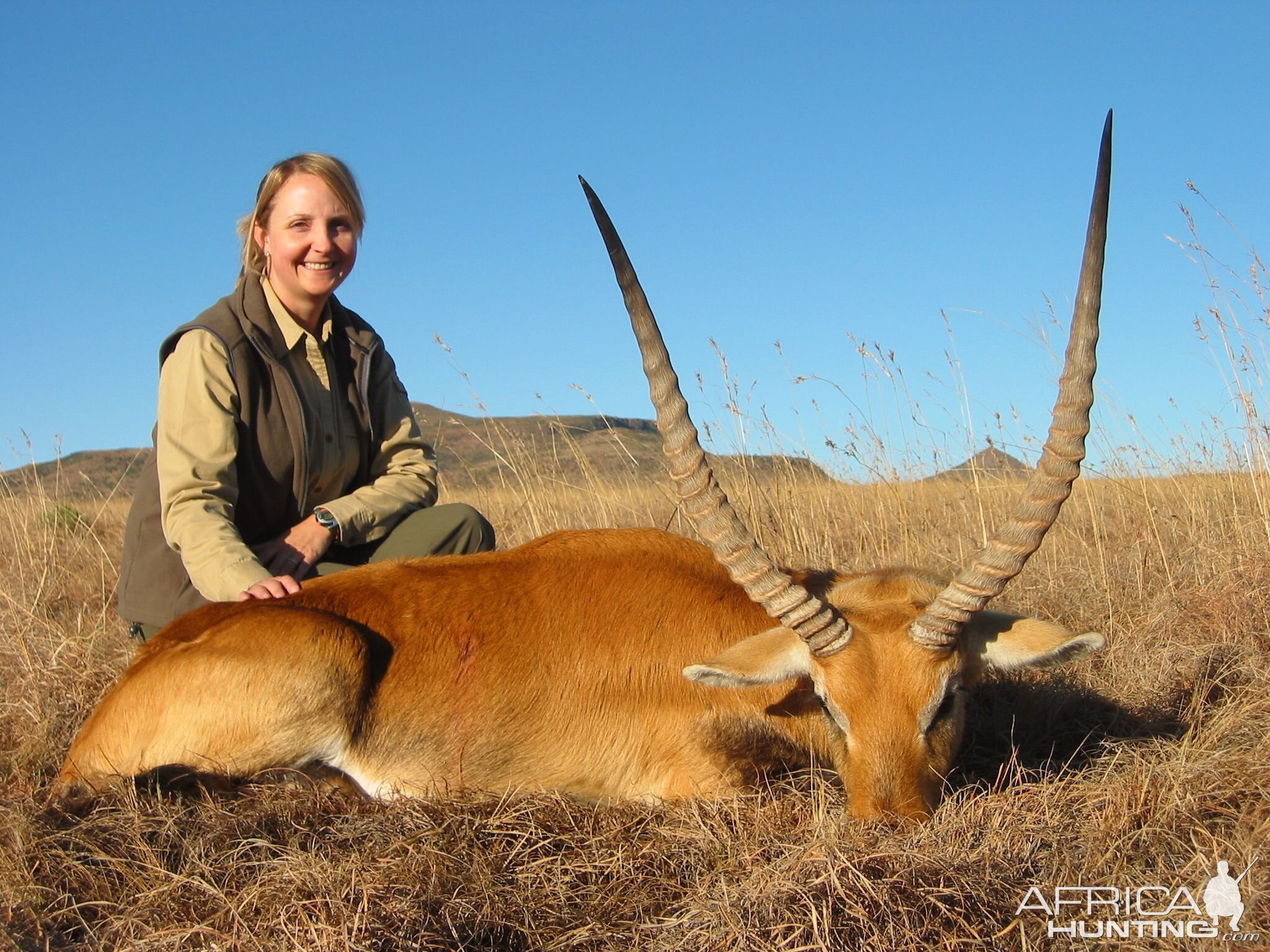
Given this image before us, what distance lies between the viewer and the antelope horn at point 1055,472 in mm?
3461

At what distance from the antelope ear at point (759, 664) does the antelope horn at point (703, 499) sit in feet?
0.27

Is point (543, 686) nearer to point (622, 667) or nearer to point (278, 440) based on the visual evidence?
point (622, 667)

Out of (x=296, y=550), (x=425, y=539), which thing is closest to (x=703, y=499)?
(x=425, y=539)

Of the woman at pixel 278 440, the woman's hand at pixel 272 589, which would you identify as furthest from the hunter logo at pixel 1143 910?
the woman at pixel 278 440

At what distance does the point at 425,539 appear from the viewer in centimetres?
521

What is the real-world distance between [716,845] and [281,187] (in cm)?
364

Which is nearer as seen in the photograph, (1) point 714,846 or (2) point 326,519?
(1) point 714,846

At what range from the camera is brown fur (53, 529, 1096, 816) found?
11.8ft

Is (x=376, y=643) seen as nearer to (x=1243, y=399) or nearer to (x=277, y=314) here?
(x=277, y=314)

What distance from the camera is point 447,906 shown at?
2.88m

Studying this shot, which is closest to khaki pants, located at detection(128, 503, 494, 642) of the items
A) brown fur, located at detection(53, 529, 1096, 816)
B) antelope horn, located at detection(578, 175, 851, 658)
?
brown fur, located at detection(53, 529, 1096, 816)

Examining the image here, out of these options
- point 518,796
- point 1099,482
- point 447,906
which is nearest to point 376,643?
point 518,796

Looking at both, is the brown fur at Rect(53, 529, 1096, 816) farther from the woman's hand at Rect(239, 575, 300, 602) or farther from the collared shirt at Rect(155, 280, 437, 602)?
the collared shirt at Rect(155, 280, 437, 602)

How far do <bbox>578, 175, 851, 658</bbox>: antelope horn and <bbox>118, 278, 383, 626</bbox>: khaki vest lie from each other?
6.11ft
